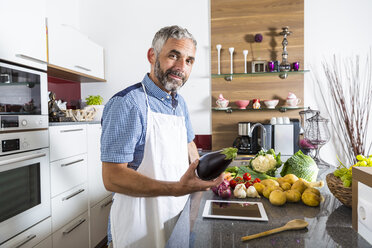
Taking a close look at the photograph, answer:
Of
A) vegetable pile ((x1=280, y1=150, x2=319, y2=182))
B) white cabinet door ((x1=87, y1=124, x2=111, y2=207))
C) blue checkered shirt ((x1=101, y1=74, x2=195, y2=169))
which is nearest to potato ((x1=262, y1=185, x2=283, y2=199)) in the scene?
vegetable pile ((x1=280, y1=150, x2=319, y2=182))

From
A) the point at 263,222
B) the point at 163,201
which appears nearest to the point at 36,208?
the point at 163,201

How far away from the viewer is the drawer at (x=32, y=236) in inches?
60.4

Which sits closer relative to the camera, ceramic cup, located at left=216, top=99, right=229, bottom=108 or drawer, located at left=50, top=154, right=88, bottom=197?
drawer, located at left=50, top=154, right=88, bottom=197

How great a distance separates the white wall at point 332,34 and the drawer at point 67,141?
7.42 ft

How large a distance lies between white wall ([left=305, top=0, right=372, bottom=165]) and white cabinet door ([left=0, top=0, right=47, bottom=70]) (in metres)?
2.48

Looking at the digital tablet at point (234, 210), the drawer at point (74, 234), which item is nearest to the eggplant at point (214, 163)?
the digital tablet at point (234, 210)

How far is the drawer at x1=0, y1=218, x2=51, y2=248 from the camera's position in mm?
1533

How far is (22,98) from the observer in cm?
167

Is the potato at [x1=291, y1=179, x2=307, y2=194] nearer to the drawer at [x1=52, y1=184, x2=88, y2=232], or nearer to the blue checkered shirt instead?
the blue checkered shirt

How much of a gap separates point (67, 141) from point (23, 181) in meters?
0.46

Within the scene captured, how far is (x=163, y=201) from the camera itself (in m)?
1.17

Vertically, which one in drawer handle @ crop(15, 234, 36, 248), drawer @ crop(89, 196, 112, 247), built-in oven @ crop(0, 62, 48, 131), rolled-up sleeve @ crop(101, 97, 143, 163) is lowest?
drawer @ crop(89, 196, 112, 247)

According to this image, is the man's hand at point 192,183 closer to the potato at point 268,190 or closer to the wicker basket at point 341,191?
the potato at point 268,190

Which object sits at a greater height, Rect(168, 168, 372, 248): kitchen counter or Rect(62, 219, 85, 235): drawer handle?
Rect(168, 168, 372, 248): kitchen counter
